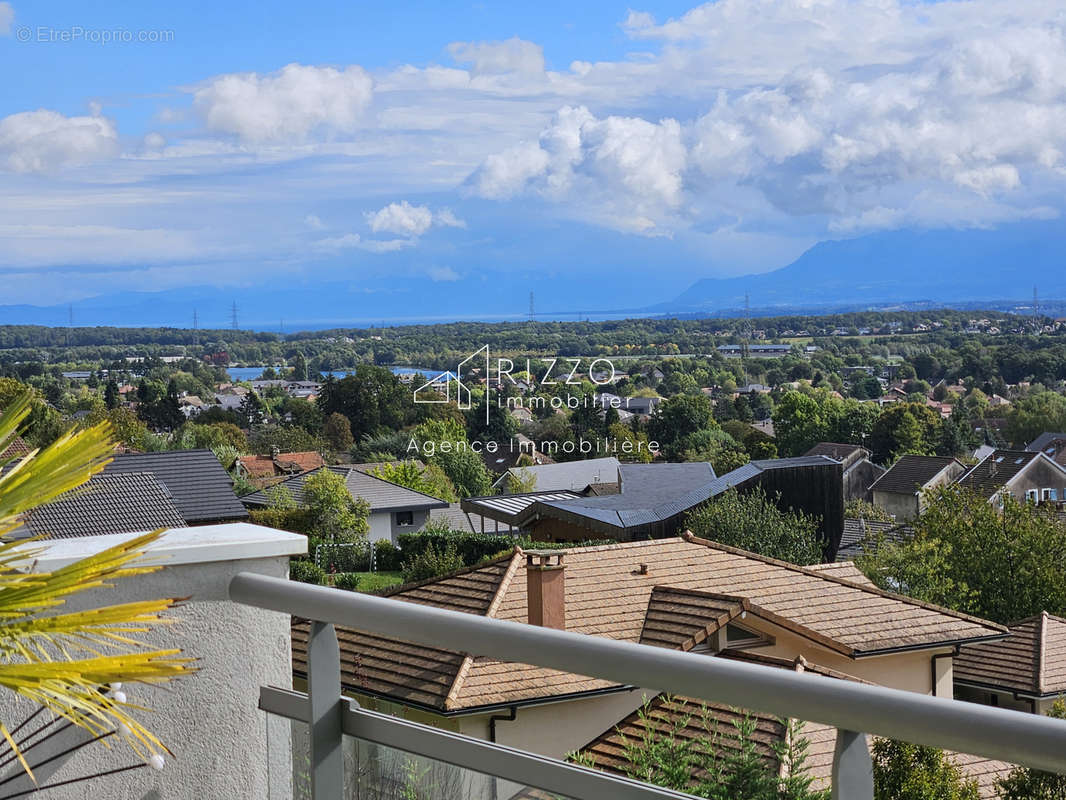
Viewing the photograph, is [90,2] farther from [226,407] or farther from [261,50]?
[261,50]

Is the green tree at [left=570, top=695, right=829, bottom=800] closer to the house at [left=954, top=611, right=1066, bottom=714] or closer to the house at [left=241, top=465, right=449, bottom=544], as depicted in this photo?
the house at [left=954, top=611, right=1066, bottom=714]

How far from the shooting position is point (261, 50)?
6368 inches

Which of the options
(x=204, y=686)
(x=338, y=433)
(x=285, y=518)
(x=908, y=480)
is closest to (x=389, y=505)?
(x=285, y=518)

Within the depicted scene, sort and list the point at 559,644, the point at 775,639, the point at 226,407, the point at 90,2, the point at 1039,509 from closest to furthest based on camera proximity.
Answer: the point at 559,644
the point at 775,639
the point at 1039,509
the point at 90,2
the point at 226,407

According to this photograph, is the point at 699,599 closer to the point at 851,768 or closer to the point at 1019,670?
the point at 1019,670

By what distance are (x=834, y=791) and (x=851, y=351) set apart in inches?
5382

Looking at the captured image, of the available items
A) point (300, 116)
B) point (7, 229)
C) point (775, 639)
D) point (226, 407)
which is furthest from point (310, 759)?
point (300, 116)

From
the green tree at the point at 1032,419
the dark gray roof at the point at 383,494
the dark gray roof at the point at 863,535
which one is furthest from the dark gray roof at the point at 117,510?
the green tree at the point at 1032,419

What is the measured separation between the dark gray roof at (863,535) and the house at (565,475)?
49.8 ft

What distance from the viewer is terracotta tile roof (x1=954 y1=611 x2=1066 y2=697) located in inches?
715

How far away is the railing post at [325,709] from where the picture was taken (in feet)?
6.61

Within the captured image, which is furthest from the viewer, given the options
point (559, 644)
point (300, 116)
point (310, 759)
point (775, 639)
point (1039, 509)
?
point (300, 116)

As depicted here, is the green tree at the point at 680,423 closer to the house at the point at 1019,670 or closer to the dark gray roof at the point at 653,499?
the dark gray roof at the point at 653,499

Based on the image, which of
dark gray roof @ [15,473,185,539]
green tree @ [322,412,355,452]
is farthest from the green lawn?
green tree @ [322,412,355,452]
